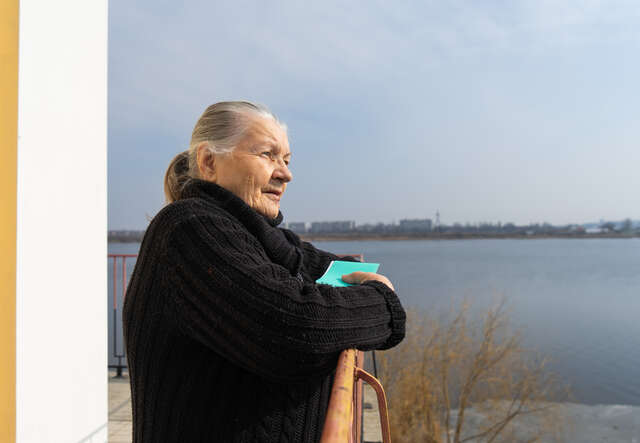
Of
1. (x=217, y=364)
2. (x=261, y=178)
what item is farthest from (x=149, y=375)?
(x=261, y=178)

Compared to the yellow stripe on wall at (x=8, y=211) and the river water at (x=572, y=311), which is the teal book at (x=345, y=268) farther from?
the river water at (x=572, y=311)

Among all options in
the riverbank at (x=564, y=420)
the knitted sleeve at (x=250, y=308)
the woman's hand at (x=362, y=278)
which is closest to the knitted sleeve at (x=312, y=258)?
the woman's hand at (x=362, y=278)

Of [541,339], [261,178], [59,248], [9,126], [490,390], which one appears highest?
[9,126]

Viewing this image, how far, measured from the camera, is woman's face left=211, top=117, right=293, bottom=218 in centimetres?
96

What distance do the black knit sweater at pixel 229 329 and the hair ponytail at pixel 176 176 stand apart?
0.53 feet

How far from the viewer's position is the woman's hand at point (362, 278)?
904 mm

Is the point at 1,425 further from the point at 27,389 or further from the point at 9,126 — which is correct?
the point at 9,126

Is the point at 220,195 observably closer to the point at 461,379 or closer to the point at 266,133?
the point at 266,133

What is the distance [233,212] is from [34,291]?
1.27 metres

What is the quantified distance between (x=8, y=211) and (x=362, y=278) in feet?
4.76

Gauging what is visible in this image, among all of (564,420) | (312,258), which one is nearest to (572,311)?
(564,420)

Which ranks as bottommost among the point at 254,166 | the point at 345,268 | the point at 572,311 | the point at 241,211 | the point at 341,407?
the point at 572,311

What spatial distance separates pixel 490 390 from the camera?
6754 mm

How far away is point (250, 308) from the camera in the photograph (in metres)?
Result: 0.67
